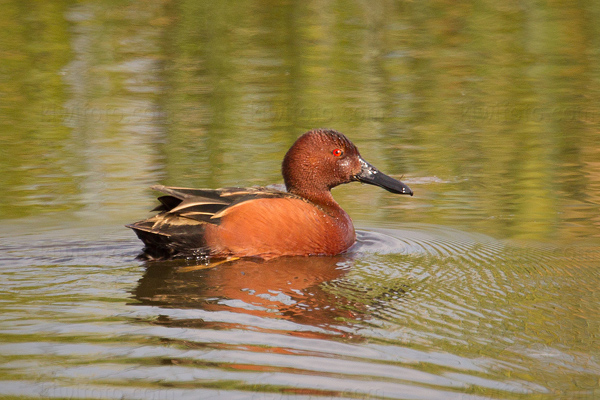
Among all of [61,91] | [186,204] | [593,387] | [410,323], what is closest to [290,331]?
[410,323]

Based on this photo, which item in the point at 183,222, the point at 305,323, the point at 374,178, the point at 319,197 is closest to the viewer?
the point at 305,323

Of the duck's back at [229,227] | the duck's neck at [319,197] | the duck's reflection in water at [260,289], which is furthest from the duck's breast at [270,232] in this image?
the duck's neck at [319,197]

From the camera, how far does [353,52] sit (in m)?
15.9

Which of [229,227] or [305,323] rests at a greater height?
[229,227]

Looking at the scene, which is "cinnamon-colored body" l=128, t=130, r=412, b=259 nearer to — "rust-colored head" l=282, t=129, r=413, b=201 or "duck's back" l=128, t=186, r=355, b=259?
"duck's back" l=128, t=186, r=355, b=259

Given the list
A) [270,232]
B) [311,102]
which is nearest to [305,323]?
[270,232]

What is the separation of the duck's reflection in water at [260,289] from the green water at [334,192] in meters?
0.03

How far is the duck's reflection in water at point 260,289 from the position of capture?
209 inches

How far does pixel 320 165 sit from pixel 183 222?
152 cm

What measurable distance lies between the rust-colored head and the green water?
568 millimetres

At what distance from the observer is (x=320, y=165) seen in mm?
7703

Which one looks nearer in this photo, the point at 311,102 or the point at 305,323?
the point at 305,323

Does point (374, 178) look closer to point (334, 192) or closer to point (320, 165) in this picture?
point (320, 165)

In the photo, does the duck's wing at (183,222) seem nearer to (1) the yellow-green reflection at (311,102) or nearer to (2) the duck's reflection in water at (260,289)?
(2) the duck's reflection in water at (260,289)
